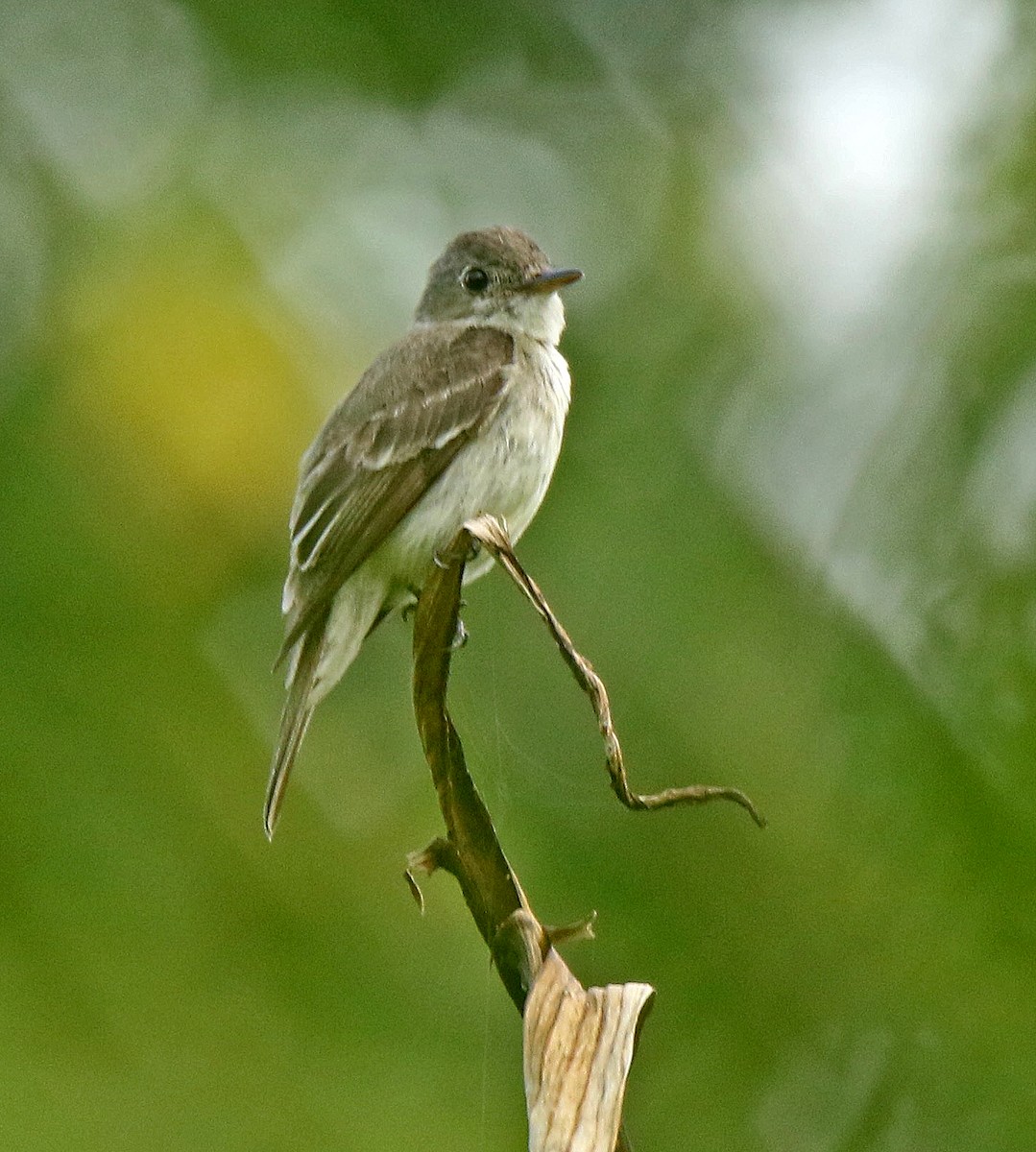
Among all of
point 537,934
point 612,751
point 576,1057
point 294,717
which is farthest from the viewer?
point 294,717

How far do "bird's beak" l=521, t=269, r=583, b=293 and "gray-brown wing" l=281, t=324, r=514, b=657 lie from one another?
0.44 ft

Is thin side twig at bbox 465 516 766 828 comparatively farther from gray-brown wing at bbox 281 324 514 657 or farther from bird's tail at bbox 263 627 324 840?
gray-brown wing at bbox 281 324 514 657

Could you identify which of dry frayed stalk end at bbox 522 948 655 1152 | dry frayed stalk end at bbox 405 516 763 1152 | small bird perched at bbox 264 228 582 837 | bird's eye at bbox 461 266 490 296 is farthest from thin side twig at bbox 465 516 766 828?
bird's eye at bbox 461 266 490 296

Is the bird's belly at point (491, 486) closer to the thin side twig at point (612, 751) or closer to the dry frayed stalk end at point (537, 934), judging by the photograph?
the dry frayed stalk end at point (537, 934)

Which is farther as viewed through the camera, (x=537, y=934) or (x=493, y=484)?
(x=493, y=484)

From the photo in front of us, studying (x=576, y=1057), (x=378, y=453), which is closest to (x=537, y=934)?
(x=576, y=1057)

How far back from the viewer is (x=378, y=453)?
10.3ft

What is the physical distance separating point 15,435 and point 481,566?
1098 mm

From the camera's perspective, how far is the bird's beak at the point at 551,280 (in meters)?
3.25

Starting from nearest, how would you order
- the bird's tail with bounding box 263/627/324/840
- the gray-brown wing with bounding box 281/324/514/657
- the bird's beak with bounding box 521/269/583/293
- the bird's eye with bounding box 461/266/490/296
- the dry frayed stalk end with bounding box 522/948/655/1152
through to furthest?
the dry frayed stalk end with bounding box 522/948/655/1152
the bird's tail with bounding box 263/627/324/840
the gray-brown wing with bounding box 281/324/514/657
the bird's beak with bounding box 521/269/583/293
the bird's eye with bounding box 461/266/490/296

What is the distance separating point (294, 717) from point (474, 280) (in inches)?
53.4

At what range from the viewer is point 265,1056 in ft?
6.46

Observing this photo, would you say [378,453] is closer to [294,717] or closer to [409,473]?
[409,473]

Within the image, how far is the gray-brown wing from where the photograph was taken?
2.96 m
